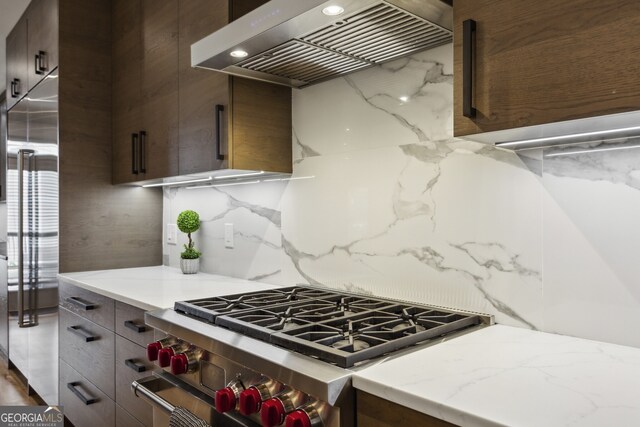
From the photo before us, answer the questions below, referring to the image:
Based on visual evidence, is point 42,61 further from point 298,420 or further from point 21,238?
point 298,420

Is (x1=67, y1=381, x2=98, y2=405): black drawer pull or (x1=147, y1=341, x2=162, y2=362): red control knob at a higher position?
(x1=147, y1=341, x2=162, y2=362): red control knob

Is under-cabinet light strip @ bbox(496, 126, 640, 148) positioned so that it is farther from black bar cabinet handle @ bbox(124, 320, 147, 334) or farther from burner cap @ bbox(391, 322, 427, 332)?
black bar cabinet handle @ bbox(124, 320, 147, 334)

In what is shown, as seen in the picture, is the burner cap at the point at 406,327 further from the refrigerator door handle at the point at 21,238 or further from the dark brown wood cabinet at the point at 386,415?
the refrigerator door handle at the point at 21,238

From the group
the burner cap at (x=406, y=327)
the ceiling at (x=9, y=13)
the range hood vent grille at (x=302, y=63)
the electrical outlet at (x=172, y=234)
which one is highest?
the ceiling at (x=9, y=13)

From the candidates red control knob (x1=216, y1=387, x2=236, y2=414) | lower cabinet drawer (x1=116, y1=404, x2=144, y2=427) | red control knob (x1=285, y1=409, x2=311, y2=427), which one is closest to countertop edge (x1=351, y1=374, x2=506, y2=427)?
red control knob (x1=285, y1=409, x2=311, y2=427)

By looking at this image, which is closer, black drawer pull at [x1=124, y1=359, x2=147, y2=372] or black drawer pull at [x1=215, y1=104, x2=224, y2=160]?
black drawer pull at [x1=124, y1=359, x2=147, y2=372]

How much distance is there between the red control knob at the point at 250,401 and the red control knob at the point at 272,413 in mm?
65

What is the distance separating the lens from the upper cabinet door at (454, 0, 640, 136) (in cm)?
86

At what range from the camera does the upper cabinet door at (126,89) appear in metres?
2.54

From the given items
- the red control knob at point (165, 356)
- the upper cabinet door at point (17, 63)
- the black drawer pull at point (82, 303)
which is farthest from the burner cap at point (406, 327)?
the upper cabinet door at point (17, 63)

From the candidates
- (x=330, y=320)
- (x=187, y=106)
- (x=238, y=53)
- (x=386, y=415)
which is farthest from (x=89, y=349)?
(x=386, y=415)

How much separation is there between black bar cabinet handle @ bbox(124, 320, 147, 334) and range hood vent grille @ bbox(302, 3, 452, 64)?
118 centimetres

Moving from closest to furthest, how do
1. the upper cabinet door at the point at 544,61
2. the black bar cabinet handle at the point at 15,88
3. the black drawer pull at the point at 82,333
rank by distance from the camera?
1. the upper cabinet door at the point at 544,61
2. the black drawer pull at the point at 82,333
3. the black bar cabinet handle at the point at 15,88

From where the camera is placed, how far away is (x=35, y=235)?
2936 millimetres
